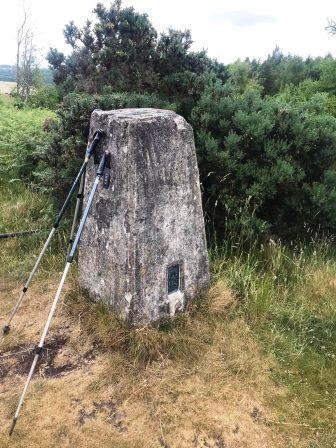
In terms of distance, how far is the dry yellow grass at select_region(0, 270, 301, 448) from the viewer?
286cm

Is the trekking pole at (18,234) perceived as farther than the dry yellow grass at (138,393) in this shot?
Yes

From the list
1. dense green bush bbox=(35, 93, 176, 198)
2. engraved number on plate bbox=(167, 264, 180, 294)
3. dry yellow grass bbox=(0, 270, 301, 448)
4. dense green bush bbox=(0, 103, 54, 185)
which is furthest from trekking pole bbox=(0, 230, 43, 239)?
engraved number on plate bbox=(167, 264, 180, 294)

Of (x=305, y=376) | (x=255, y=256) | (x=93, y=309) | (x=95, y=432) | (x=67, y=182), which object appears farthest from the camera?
(x=67, y=182)

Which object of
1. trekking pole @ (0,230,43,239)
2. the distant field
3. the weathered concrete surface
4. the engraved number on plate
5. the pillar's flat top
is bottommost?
trekking pole @ (0,230,43,239)

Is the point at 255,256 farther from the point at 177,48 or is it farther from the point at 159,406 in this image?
the point at 177,48

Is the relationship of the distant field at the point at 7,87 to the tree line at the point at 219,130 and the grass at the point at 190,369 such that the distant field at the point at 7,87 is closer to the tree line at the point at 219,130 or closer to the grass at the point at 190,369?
the tree line at the point at 219,130

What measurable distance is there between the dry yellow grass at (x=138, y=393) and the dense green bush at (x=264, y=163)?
6.01 feet

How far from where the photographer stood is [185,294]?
3.80m

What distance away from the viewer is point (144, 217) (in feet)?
10.9

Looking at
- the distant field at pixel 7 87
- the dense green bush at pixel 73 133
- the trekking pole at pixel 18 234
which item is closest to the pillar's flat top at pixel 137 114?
the dense green bush at pixel 73 133

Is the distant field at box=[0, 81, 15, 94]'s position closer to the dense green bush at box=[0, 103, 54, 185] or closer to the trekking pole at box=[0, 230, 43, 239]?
the dense green bush at box=[0, 103, 54, 185]

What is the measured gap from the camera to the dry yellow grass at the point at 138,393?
9.37 ft

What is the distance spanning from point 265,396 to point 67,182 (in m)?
3.69

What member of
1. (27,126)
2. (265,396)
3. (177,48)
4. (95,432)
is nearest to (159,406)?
(95,432)
